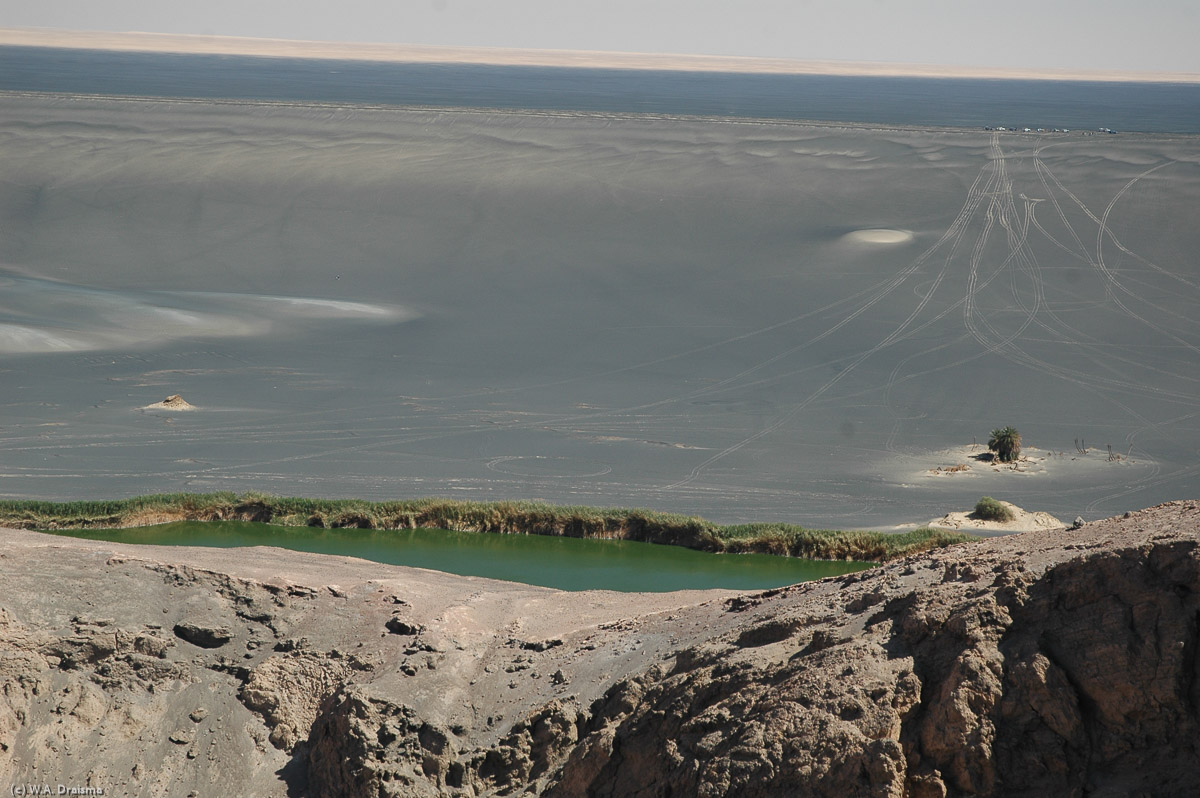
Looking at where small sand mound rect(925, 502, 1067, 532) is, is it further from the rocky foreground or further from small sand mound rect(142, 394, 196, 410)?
small sand mound rect(142, 394, 196, 410)

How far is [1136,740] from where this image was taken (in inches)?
307

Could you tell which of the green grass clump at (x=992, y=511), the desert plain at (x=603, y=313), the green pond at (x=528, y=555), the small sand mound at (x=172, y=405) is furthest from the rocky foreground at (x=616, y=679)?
the small sand mound at (x=172, y=405)

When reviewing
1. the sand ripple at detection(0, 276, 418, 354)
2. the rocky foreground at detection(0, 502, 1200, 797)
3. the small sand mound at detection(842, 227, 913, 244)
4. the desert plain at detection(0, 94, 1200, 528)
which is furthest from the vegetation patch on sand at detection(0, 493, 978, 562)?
the small sand mound at detection(842, 227, 913, 244)

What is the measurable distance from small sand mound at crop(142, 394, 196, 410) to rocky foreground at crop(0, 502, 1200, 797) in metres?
15.4

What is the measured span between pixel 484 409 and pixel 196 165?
30686 millimetres

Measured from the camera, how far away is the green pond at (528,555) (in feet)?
63.3

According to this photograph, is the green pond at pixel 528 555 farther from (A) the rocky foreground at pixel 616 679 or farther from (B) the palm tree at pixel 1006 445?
(B) the palm tree at pixel 1006 445

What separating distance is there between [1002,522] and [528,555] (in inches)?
368

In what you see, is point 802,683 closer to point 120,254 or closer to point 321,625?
point 321,625

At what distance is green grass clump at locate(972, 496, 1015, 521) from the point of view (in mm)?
22297

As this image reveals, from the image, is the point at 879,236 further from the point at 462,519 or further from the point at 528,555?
the point at 528,555

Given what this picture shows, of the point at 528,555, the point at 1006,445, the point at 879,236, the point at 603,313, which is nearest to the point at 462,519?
the point at 528,555

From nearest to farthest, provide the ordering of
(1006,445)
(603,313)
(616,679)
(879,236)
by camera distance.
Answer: (616,679) → (1006,445) → (603,313) → (879,236)

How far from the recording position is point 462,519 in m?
22.1
